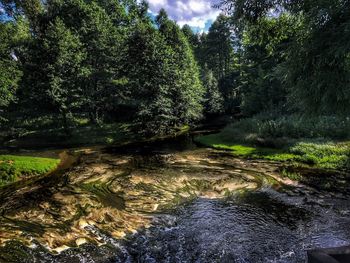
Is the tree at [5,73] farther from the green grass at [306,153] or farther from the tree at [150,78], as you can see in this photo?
the green grass at [306,153]

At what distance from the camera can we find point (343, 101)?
1210cm

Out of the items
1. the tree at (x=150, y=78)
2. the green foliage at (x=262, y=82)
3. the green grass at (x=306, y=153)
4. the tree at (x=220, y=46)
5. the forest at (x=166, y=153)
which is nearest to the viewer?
the forest at (x=166, y=153)

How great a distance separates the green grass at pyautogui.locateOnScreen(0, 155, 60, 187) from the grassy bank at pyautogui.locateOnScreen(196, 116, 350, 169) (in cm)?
1521

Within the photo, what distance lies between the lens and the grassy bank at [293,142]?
22.9 meters

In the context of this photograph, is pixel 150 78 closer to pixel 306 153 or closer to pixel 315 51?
pixel 306 153

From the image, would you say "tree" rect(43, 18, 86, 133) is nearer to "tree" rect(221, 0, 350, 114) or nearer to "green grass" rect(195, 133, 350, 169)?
"green grass" rect(195, 133, 350, 169)

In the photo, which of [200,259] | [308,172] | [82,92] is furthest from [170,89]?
[200,259]

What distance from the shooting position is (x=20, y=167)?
68.7ft

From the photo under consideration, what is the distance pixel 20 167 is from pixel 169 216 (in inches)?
483

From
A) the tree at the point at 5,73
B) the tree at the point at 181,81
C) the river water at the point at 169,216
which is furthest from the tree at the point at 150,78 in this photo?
the river water at the point at 169,216

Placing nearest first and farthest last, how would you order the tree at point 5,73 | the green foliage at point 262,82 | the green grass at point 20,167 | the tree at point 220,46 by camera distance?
1. the green grass at point 20,167
2. the tree at point 5,73
3. the green foliage at point 262,82
4. the tree at point 220,46

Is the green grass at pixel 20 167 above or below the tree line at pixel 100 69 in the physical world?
below

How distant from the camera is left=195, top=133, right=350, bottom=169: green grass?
21.8 meters

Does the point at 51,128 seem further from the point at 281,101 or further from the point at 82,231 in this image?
the point at 82,231
